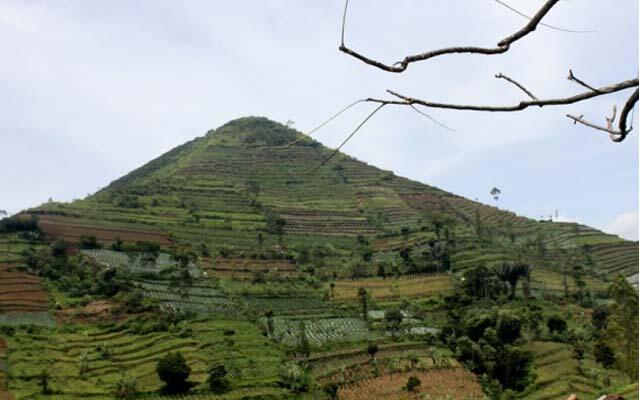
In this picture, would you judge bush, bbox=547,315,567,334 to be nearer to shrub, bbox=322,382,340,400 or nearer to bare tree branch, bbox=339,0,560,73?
shrub, bbox=322,382,340,400

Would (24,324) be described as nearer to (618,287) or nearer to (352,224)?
(618,287)

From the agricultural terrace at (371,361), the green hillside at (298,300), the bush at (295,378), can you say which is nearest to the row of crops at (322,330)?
the green hillside at (298,300)

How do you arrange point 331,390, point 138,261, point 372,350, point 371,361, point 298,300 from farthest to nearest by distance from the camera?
point 138,261
point 298,300
point 372,350
point 371,361
point 331,390

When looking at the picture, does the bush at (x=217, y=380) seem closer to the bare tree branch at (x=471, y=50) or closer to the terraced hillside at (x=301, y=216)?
the terraced hillside at (x=301, y=216)

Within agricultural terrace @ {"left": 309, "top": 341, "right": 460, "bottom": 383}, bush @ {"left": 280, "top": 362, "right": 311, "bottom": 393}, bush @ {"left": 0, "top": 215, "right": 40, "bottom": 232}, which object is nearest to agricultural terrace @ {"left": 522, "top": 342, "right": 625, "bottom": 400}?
agricultural terrace @ {"left": 309, "top": 341, "right": 460, "bottom": 383}

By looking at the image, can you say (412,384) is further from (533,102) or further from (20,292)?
(533,102)

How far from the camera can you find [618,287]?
26078 mm

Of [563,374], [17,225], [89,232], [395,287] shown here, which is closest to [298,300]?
[395,287]

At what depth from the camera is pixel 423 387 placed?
29.1 metres

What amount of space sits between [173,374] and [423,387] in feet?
36.2

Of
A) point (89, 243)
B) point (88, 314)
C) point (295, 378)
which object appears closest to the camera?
point (295, 378)

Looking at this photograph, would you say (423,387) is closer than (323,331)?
Yes

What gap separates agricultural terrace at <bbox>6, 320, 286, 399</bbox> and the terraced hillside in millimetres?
13046

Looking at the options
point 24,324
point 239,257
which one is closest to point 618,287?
point 24,324
